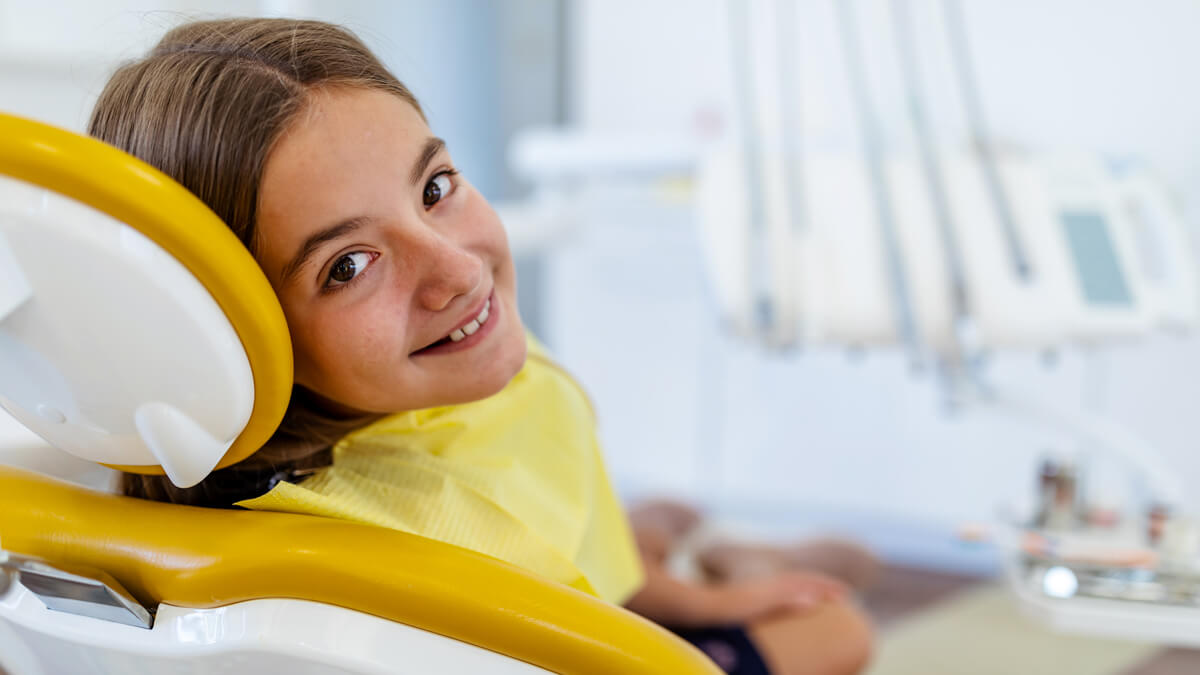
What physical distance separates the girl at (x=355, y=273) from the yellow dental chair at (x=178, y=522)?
0.06 m

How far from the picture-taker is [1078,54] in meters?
2.13

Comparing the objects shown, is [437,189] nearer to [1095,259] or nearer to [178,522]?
[178,522]

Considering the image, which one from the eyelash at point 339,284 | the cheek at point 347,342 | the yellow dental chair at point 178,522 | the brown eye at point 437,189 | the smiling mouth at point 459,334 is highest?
the brown eye at point 437,189

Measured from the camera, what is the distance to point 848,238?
1518mm

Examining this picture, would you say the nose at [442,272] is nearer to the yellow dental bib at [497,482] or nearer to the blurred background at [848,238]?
the yellow dental bib at [497,482]

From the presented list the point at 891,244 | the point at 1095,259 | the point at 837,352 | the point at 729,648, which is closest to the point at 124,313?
the point at 729,648

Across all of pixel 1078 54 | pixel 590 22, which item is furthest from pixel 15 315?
pixel 590 22

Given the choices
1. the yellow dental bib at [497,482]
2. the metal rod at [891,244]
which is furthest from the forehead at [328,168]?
the metal rod at [891,244]

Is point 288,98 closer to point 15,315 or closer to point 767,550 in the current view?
point 15,315

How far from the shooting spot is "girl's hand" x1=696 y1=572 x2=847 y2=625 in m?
1.07

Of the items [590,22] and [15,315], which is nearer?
[15,315]

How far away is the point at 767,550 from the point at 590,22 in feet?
5.00

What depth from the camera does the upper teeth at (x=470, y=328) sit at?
24.2 inches

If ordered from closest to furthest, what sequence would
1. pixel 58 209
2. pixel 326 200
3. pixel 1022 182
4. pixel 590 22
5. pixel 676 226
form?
pixel 58 209 < pixel 326 200 < pixel 1022 182 < pixel 676 226 < pixel 590 22
